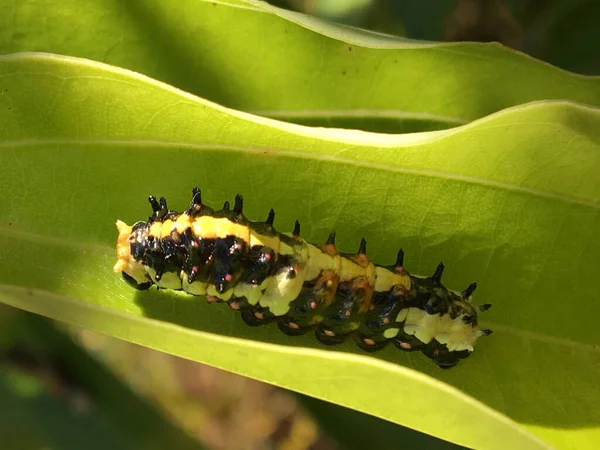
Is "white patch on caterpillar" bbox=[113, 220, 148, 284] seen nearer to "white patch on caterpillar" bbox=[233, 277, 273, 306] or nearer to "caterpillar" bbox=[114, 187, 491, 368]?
"caterpillar" bbox=[114, 187, 491, 368]

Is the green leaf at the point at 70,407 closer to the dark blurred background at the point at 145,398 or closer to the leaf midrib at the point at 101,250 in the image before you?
the dark blurred background at the point at 145,398

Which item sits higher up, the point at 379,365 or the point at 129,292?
the point at 379,365

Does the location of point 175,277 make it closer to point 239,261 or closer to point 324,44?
point 239,261

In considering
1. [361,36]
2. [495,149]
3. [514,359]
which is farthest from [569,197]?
[361,36]

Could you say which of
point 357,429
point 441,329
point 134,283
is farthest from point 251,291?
point 357,429

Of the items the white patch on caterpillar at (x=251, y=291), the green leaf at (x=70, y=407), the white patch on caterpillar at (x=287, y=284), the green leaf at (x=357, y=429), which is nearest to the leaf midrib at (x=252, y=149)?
the white patch on caterpillar at (x=287, y=284)

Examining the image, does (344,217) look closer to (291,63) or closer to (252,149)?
(252,149)

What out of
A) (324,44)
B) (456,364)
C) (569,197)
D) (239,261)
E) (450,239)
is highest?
(324,44)

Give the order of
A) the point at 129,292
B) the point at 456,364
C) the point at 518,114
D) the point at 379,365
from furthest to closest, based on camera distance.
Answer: the point at 456,364 < the point at 129,292 < the point at 518,114 < the point at 379,365
